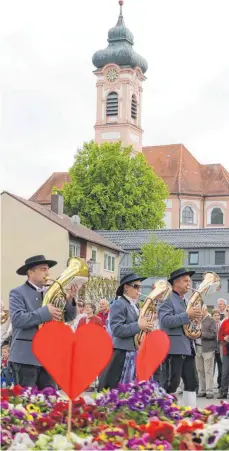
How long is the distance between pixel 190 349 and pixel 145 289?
48424mm

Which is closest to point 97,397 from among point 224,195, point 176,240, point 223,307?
point 223,307

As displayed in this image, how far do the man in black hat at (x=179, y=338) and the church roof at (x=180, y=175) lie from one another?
7614 centimetres

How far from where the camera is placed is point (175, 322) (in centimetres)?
1006

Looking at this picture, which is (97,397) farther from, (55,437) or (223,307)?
(223,307)

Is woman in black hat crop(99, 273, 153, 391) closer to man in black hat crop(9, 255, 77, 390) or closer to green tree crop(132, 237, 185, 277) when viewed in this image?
man in black hat crop(9, 255, 77, 390)

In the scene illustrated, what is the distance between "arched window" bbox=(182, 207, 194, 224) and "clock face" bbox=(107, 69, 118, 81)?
47.6 feet

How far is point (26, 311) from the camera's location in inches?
331

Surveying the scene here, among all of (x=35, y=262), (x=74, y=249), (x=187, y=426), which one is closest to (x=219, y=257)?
(x=74, y=249)

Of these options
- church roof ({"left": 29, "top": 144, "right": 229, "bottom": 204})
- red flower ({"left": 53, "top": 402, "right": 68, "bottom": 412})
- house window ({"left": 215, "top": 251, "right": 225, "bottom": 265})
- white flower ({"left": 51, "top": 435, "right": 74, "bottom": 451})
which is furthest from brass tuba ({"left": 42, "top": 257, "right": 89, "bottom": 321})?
church roof ({"left": 29, "top": 144, "right": 229, "bottom": 204})

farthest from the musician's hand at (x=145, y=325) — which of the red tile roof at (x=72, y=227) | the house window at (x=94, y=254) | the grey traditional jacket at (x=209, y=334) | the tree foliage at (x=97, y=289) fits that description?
the house window at (x=94, y=254)

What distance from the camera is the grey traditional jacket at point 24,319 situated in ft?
27.0

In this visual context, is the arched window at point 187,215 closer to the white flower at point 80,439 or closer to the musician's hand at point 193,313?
the musician's hand at point 193,313

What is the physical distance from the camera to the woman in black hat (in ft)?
30.0

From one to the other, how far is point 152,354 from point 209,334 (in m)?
9.13
